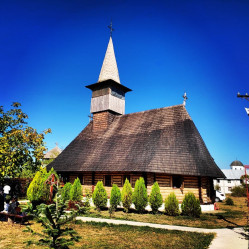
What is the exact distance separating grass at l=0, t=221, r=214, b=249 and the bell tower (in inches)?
569

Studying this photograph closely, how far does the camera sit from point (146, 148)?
1767 centimetres

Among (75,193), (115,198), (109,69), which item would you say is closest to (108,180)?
(75,193)

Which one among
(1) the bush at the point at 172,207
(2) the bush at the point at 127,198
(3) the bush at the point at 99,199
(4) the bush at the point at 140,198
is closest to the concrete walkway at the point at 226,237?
(1) the bush at the point at 172,207

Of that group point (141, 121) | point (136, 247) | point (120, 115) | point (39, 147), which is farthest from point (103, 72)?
point (136, 247)

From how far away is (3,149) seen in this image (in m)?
13.0

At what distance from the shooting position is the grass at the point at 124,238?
7738 millimetres

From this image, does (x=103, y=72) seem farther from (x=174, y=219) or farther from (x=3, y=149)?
(x=174, y=219)

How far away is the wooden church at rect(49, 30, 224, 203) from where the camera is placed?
1593 cm

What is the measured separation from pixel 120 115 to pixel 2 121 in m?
12.8

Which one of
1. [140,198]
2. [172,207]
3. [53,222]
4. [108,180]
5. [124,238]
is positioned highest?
[53,222]

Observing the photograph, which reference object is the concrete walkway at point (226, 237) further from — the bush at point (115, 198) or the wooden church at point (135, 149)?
the wooden church at point (135, 149)

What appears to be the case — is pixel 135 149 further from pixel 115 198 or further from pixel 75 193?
pixel 75 193

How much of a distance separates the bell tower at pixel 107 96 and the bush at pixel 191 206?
502 inches

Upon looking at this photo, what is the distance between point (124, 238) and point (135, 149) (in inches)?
391
